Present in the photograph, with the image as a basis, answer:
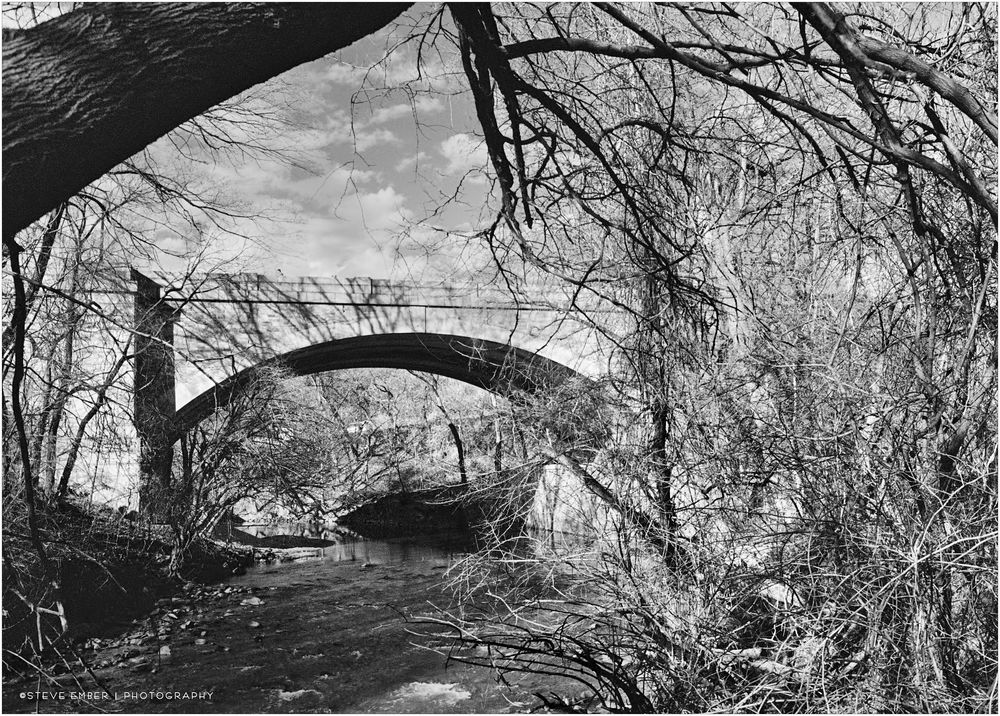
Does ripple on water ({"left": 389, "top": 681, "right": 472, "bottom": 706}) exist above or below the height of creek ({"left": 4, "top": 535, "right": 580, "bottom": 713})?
below

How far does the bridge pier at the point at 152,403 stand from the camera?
286 inches

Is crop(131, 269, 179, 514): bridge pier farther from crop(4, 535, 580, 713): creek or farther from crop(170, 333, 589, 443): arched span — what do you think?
crop(4, 535, 580, 713): creek

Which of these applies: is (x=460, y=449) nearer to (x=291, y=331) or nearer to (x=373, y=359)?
(x=291, y=331)

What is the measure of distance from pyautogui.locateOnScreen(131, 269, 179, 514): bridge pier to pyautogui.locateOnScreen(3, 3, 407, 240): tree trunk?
19.3 ft

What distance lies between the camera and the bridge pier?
7262 millimetres

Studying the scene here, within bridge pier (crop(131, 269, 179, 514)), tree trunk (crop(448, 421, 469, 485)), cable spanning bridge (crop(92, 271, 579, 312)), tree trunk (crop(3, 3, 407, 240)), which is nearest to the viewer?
tree trunk (crop(3, 3, 407, 240))

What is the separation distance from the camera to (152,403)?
7566 millimetres

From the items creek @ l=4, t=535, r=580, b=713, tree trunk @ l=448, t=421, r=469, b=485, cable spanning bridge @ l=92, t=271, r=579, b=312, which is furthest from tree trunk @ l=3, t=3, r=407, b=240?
cable spanning bridge @ l=92, t=271, r=579, b=312

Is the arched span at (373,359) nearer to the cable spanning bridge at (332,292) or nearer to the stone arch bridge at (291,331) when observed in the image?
the stone arch bridge at (291,331)

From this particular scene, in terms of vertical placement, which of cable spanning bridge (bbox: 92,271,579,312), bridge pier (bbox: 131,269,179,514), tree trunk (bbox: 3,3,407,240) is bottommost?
tree trunk (bbox: 3,3,407,240)

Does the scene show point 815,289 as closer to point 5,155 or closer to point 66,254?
point 5,155

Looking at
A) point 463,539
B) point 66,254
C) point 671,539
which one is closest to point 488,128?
point 671,539

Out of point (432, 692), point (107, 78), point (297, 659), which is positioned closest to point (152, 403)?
point (297, 659)

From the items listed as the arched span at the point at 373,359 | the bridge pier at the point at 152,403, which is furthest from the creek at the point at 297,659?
the arched span at the point at 373,359
